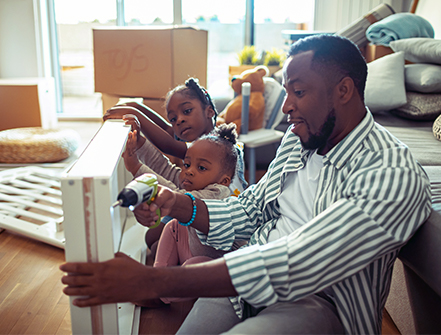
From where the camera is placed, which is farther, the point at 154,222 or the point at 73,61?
the point at 73,61

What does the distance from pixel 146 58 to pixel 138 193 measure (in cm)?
146

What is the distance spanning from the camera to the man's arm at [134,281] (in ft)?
2.12

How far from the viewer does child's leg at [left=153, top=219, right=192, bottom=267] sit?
4.05ft

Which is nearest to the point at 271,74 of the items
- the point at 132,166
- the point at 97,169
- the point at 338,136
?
the point at 132,166

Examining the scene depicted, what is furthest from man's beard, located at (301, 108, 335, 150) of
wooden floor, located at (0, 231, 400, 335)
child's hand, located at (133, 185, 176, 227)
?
wooden floor, located at (0, 231, 400, 335)

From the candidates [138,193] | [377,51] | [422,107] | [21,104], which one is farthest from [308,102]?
[21,104]

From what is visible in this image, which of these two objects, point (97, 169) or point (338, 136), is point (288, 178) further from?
point (97, 169)

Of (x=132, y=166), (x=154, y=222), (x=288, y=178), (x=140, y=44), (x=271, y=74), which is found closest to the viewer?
(x=154, y=222)

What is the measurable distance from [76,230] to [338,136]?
52 centimetres

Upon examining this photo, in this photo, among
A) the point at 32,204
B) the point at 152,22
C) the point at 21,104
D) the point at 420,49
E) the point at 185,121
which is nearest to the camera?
the point at 185,121

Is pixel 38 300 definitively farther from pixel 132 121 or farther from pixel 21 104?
pixel 21 104

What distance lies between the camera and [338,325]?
0.75 metres

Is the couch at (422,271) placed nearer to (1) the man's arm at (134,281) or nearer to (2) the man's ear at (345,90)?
(2) the man's ear at (345,90)

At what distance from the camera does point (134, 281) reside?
25.6 inches
